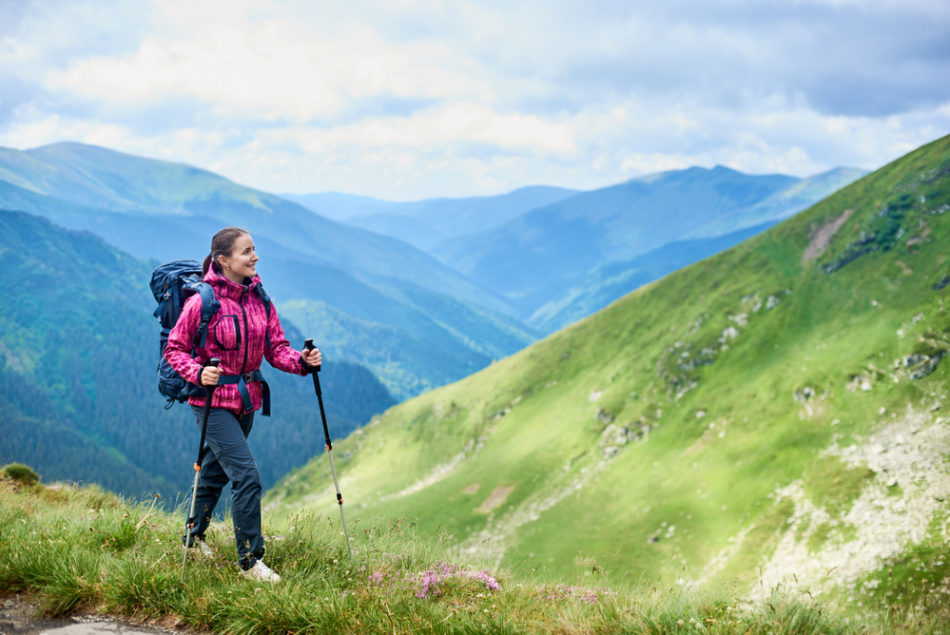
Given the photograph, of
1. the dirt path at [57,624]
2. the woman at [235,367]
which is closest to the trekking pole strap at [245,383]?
the woman at [235,367]

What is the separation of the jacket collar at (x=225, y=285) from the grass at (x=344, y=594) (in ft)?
10.6

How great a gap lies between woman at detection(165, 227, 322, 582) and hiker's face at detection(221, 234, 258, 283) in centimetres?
1

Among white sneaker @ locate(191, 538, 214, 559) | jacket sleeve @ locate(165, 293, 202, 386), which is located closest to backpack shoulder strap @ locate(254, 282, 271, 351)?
jacket sleeve @ locate(165, 293, 202, 386)

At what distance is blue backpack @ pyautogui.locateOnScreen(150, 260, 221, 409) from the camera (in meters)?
7.36

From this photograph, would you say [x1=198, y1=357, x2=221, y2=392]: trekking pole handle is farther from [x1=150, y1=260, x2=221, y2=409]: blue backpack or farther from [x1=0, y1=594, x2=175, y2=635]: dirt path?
[x1=0, y1=594, x2=175, y2=635]: dirt path

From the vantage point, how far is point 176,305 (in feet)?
25.8

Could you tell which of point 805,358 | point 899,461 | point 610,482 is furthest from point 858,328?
point 610,482

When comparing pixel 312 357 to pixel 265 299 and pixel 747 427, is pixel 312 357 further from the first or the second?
pixel 747 427

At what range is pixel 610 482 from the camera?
86625mm

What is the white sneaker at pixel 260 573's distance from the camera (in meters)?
6.69

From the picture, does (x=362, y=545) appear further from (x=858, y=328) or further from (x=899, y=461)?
(x=858, y=328)

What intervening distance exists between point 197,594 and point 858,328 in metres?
87.2

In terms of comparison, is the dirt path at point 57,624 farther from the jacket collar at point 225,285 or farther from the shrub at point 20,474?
the shrub at point 20,474

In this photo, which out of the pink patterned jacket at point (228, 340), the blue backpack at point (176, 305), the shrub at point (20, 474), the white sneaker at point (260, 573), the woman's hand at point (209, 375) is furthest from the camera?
the shrub at point (20, 474)
